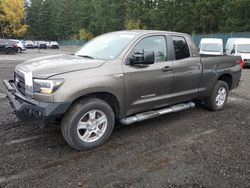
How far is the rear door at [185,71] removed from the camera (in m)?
5.70

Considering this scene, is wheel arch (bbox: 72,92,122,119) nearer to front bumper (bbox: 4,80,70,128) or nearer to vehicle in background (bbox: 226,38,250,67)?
front bumper (bbox: 4,80,70,128)

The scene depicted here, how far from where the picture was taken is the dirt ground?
12.1 feet

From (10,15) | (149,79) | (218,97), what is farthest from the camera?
(10,15)

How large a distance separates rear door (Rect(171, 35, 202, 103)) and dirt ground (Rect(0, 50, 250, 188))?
64 cm

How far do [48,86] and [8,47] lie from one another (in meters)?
26.8

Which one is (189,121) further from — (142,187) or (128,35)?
(142,187)

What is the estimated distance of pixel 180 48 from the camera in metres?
5.91

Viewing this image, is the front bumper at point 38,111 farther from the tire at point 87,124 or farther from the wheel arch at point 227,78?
the wheel arch at point 227,78

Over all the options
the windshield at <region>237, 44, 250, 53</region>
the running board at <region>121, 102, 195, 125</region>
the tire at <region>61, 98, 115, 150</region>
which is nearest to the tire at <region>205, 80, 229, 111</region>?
the running board at <region>121, 102, 195, 125</region>

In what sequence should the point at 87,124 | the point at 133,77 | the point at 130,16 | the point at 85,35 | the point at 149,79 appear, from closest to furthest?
the point at 87,124
the point at 133,77
the point at 149,79
the point at 130,16
the point at 85,35

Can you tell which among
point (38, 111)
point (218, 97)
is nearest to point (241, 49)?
point (218, 97)

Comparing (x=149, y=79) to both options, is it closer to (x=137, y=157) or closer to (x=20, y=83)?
(x=137, y=157)

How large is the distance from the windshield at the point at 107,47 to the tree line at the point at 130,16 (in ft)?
127

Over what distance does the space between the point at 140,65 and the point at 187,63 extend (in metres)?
1.38
